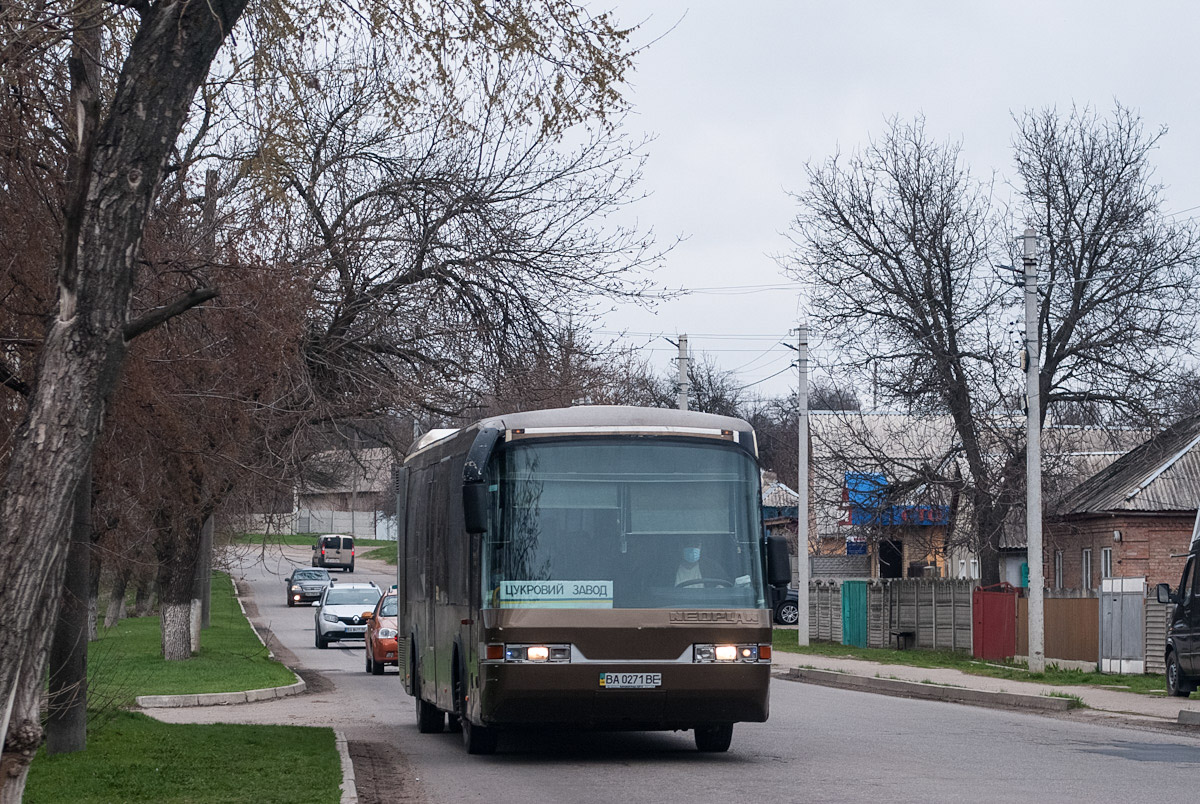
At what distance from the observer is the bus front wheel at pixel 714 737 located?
13.6 m

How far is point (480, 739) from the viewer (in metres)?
13.6

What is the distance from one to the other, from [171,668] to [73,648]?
14.7m

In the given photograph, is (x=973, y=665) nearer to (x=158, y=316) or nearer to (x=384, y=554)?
(x=158, y=316)

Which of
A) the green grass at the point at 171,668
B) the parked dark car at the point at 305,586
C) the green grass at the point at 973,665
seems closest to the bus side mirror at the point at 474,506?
the green grass at the point at 171,668

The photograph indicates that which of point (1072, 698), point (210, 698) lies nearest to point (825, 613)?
point (1072, 698)

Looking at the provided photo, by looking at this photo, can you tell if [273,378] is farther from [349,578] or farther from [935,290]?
[349,578]

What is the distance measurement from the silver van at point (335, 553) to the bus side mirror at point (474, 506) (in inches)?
2945

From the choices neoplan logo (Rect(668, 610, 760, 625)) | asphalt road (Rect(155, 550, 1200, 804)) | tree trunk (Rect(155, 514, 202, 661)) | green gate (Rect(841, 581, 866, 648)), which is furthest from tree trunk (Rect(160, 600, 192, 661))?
green gate (Rect(841, 581, 866, 648))

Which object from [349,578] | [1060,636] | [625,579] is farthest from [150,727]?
[349,578]

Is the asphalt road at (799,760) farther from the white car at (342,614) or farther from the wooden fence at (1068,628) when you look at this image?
the white car at (342,614)

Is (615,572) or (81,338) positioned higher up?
(81,338)

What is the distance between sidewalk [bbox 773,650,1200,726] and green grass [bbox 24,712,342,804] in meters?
9.99

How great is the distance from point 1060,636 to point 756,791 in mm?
20810

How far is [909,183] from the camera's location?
125 feet
